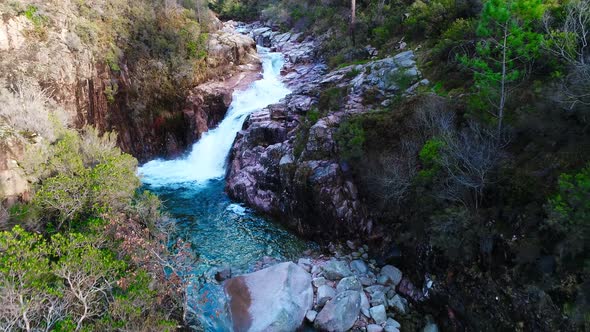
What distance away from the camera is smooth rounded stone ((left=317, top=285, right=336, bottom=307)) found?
13002mm

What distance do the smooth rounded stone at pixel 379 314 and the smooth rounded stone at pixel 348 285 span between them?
1060mm

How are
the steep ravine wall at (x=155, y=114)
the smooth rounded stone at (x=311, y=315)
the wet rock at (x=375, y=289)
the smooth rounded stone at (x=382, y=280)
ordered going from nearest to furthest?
the smooth rounded stone at (x=311, y=315)
the wet rock at (x=375, y=289)
the smooth rounded stone at (x=382, y=280)
the steep ravine wall at (x=155, y=114)

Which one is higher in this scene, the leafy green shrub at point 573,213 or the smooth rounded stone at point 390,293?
the leafy green shrub at point 573,213

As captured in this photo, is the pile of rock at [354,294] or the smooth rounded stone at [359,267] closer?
Answer: the pile of rock at [354,294]

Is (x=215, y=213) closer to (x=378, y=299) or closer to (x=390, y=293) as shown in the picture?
(x=378, y=299)

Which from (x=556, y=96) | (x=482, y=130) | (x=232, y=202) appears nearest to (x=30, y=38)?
(x=232, y=202)

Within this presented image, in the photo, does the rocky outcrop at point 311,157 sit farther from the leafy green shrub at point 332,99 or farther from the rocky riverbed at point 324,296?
the rocky riverbed at point 324,296

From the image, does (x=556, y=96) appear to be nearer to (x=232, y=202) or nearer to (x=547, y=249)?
(x=547, y=249)

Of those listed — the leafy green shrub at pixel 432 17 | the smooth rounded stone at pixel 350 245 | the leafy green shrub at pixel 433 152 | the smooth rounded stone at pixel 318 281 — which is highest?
the leafy green shrub at pixel 432 17

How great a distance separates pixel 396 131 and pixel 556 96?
21.6 ft

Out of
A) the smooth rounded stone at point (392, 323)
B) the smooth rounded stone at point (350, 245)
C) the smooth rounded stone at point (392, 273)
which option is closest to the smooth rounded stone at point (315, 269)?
the smooth rounded stone at point (350, 245)

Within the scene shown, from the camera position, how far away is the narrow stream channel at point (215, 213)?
13906 millimetres

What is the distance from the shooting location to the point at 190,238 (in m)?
16.8

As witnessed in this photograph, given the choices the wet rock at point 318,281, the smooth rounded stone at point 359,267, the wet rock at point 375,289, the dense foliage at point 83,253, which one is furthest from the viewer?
the smooth rounded stone at point 359,267
